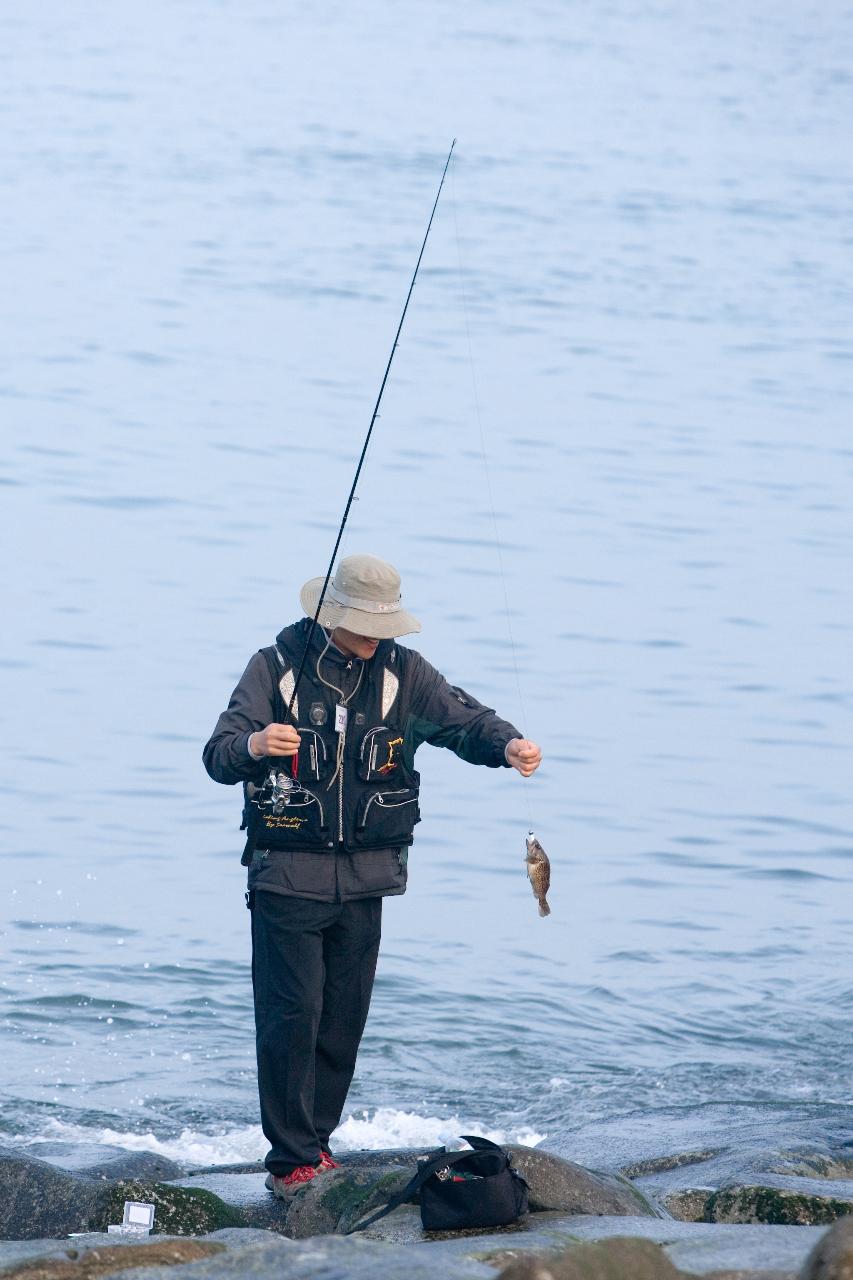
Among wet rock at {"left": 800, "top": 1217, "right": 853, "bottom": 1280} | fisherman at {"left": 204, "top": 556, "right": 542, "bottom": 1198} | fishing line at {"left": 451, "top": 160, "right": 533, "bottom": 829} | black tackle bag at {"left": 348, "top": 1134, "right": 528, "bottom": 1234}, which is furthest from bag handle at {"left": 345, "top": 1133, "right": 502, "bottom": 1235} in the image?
fishing line at {"left": 451, "top": 160, "right": 533, "bottom": 829}

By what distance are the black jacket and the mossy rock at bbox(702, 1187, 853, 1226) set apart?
120cm

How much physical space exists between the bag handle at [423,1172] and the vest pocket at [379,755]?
1.01 m

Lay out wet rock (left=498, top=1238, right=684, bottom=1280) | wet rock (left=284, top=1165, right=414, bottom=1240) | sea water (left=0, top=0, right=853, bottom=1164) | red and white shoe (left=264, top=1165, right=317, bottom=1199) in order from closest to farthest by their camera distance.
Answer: wet rock (left=498, top=1238, right=684, bottom=1280), wet rock (left=284, top=1165, right=414, bottom=1240), red and white shoe (left=264, top=1165, right=317, bottom=1199), sea water (left=0, top=0, right=853, bottom=1164)

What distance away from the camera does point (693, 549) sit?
62.3ft

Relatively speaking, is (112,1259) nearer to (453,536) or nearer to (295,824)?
(295,824)

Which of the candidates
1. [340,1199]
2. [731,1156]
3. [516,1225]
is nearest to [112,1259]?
[516,1225]

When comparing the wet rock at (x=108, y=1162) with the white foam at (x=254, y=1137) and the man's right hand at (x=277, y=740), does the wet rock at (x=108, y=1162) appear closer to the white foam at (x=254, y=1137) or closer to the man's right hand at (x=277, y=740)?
the white foam at (x=254, y=1137)

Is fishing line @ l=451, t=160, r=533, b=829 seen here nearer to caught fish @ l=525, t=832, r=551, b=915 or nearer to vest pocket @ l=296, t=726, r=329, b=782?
caught fish @ l=525, t=832, r=551, b=915

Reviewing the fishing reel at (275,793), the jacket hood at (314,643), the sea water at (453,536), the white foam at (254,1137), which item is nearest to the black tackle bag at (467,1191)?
the fishing reel at (275,793)

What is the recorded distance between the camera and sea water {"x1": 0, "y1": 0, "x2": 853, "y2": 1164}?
31.8 feet

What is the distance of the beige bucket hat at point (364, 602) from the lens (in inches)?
231

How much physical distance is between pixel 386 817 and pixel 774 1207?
1.42 metres

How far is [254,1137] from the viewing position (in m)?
7.91

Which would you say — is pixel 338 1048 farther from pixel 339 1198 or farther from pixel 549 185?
pixel 549 185
